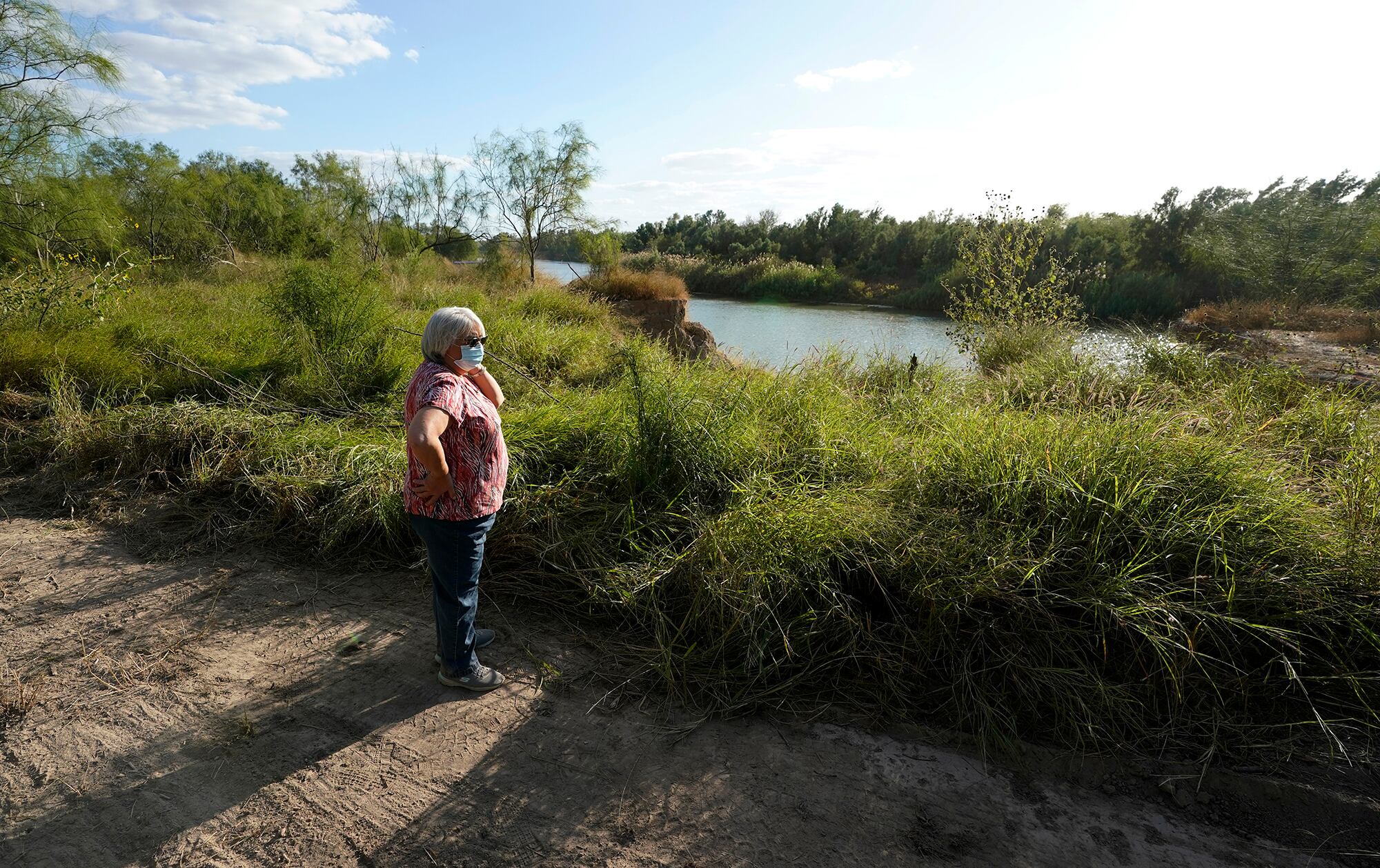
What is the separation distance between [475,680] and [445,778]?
460mm

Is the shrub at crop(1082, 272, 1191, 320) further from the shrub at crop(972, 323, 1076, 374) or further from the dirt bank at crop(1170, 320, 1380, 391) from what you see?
the shrub at crop(972, 323, 1076, 374)

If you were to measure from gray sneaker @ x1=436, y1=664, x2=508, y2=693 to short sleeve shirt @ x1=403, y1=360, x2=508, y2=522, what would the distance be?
0.67 m

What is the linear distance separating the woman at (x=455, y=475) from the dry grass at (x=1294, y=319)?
402 inches

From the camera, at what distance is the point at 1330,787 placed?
6.83 feet

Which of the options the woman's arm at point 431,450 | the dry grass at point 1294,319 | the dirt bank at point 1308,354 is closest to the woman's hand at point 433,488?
the woman's arm at point 431,450

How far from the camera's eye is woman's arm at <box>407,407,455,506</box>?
2137mm

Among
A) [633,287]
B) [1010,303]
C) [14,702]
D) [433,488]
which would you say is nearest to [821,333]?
[1010,303]

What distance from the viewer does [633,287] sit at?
14.4 meters

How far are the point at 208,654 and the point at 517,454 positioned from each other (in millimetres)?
1740

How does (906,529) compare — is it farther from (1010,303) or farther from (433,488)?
(1010,303)

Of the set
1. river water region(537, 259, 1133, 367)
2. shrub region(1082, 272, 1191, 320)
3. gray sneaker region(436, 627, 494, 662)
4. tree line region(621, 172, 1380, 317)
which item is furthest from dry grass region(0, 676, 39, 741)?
shrub region(1082, 272, 1191, 320)

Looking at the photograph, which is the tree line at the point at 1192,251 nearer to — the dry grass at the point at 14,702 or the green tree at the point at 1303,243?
the green tree at the point at 1303,243

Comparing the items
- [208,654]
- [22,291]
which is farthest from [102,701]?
[22,291]

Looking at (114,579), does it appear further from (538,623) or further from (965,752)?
(965,752)
